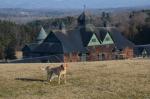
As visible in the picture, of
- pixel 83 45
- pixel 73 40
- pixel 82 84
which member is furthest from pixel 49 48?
pixel 82 84

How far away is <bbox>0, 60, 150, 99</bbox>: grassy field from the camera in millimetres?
16672

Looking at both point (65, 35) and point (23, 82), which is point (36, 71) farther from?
point (65, 35)

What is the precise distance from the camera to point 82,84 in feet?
62.2

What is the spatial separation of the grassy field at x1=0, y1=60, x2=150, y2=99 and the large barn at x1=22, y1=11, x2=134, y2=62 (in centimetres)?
3375

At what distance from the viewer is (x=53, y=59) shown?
5675 centimetres

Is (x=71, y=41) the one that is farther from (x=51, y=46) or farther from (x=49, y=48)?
(x=49, y=48)

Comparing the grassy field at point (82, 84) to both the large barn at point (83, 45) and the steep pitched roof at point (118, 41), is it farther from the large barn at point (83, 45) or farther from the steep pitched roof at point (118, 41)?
the steep pitched roof at point (118, 41)

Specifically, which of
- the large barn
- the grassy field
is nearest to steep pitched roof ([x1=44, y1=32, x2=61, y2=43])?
the large barn

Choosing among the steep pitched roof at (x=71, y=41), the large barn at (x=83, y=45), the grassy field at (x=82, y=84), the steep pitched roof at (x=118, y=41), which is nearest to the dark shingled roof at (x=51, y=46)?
the large barn at (x=83, y=45)

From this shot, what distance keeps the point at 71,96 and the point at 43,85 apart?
265 centimetres

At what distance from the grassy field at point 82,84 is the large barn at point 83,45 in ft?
111

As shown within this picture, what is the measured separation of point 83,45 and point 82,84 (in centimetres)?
4374

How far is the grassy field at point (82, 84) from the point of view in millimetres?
16672

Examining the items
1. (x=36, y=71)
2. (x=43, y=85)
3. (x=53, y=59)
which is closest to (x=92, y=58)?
(x=53, y=59)
